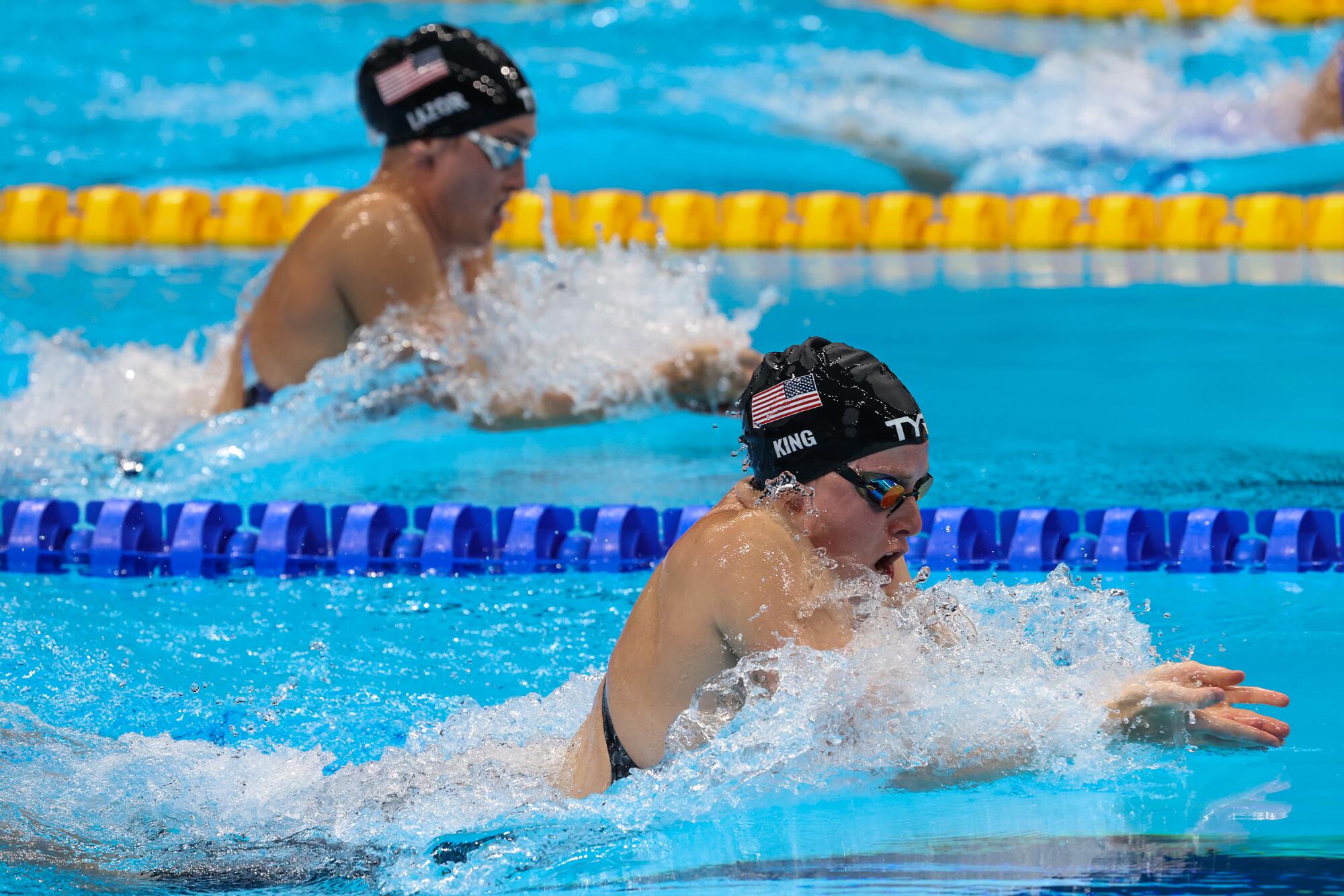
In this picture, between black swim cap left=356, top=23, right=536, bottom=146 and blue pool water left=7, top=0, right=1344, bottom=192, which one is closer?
black swim cap left=356, top=23, right=536, bottom=146

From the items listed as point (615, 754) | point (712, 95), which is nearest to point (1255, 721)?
point (615, 754)

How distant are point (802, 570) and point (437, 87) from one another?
2737 millimetres

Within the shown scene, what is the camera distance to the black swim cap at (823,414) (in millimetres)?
2553

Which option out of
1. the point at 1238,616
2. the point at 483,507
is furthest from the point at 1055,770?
A: the point at 483,507

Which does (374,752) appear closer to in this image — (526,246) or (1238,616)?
(1238,616)

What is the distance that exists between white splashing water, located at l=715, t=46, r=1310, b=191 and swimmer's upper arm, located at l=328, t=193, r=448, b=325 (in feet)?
17.2

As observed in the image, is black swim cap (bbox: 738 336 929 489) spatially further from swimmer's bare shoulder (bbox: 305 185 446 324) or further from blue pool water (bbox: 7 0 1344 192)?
blue pool water (bbox: 7 0 1344 192)

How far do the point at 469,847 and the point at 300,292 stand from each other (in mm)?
2463

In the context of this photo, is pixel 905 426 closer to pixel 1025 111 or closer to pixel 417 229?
pixel 417 229

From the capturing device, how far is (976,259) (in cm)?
808

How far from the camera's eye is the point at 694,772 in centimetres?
261

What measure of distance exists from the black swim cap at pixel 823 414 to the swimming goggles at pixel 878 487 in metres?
0.02

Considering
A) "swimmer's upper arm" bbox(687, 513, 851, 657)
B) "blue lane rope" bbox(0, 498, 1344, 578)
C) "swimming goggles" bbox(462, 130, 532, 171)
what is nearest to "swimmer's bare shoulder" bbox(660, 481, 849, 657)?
"swimmer's upper arm" bbox(687, 513, 851, 657)

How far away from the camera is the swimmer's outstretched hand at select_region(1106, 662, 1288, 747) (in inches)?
96.5
